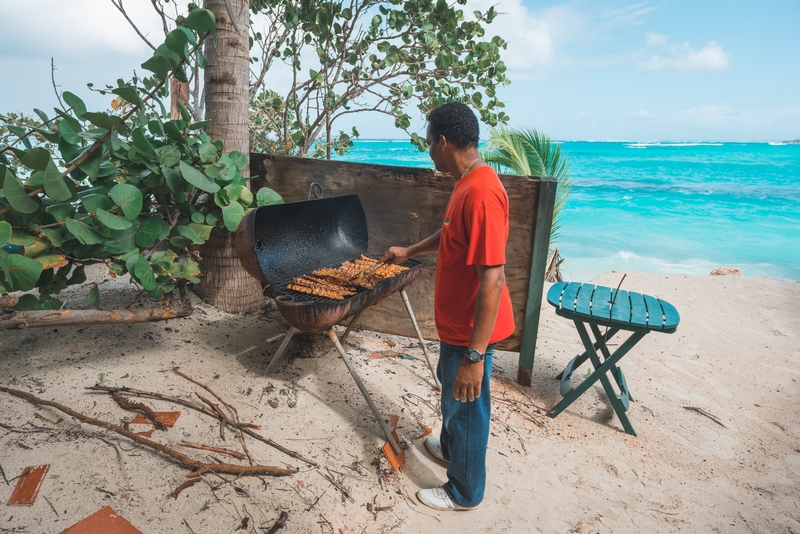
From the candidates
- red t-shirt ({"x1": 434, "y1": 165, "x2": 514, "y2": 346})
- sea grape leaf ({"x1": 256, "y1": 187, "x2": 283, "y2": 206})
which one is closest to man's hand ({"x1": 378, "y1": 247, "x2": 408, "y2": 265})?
red t-shirt ({"x1": 434, "y1": 165, "x2": 514, "y2": 346})

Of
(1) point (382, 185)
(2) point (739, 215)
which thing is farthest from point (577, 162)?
(1) point (382, 185)

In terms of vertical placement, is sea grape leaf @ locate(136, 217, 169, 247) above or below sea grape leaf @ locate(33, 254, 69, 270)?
above

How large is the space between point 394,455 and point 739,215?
29132 millimetres

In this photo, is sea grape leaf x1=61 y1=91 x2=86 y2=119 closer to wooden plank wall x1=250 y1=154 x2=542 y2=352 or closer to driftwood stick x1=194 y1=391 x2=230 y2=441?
wooden plank wall x1=250 y1=154 x2=542 y2=352

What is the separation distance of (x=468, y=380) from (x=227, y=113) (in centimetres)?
314

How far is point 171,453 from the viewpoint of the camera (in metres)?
2.41

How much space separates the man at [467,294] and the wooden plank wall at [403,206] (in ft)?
5.03

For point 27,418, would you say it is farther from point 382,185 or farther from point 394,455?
point 382,185

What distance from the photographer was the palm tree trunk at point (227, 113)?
3.77 m

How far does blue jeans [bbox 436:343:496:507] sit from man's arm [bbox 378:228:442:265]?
2.92 feet

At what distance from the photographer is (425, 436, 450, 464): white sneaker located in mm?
3045

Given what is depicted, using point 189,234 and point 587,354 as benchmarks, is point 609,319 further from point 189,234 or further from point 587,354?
point 189,234

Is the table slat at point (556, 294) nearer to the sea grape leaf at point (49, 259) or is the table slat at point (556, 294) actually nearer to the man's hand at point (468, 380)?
the man's hand at point (468, 380)

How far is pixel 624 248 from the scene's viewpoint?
19781 mm
